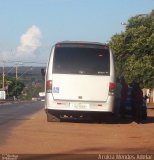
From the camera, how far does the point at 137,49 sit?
4412 centimetres

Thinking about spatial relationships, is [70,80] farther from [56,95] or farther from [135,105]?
[135,105]

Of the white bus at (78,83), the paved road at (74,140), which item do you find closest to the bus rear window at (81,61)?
the white bus at (78,83)

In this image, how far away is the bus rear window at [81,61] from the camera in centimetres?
Answer: 2058

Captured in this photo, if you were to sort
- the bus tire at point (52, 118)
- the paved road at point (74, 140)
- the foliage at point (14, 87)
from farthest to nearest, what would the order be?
the foliage at point (14, 87) → the bus tire at point (52, 118) → the paved road at point (74, 140)

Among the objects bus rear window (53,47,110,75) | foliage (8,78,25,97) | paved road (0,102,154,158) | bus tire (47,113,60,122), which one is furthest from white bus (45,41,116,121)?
foliage (8,78,25,97)

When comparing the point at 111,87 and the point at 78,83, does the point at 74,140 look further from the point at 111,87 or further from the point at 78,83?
the point at 111,87

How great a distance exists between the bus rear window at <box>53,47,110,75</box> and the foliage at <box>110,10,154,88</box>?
21.7 meters

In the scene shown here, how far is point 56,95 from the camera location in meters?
20.5

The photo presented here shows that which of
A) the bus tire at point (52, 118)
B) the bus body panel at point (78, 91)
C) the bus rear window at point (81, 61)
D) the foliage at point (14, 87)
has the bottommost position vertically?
the foliage at point (14, 87)

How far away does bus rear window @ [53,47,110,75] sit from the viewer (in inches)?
810

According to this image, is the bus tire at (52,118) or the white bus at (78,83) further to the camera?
the bus tire at (52,118)

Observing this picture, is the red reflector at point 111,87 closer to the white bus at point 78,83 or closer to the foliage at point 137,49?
the white bus at point 78,83

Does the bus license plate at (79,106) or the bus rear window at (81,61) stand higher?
the bus rear window at (81,61)

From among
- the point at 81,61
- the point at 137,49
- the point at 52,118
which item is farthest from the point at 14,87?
the point at 81,61
